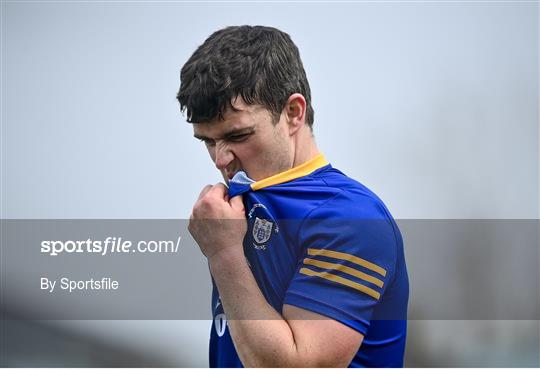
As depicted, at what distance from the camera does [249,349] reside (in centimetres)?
210

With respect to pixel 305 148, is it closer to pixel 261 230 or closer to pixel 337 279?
pixel 261 230

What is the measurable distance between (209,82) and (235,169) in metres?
0.31

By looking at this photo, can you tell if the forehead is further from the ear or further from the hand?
the hand

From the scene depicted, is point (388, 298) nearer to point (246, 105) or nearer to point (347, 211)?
point (347, 211)

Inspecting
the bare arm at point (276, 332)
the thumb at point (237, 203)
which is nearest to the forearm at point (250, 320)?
the bare arm at point (276, 332)

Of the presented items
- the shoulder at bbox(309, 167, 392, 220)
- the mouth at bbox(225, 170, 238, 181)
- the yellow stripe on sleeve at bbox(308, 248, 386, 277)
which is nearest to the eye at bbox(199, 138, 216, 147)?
the mouth at bbox(225, 170, 238, 181)

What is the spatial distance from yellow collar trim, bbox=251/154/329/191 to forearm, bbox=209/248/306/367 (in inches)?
9.9

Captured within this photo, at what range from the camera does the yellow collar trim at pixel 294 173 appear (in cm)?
234

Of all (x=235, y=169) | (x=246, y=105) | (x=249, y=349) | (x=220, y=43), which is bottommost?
(x=249, y=349)

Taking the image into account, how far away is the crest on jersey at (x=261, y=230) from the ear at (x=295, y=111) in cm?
33

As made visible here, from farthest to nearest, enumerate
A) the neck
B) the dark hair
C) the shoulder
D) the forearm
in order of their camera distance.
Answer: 1. the neck
2. the dark hair
3. the shoulder
4. the forearm

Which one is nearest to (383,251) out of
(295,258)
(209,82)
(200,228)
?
(295,258)

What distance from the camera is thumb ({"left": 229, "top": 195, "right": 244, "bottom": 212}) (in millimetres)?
2316

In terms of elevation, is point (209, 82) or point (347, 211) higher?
point (209, 82)
